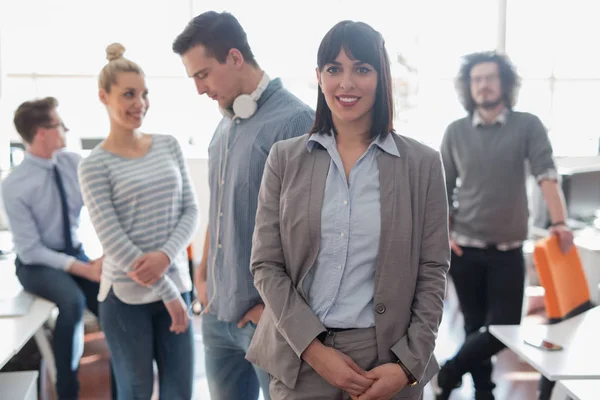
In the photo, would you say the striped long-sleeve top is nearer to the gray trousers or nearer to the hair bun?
the hair bun

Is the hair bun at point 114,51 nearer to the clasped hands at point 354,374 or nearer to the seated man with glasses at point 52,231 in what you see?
the seated man with glasses at point 52,231

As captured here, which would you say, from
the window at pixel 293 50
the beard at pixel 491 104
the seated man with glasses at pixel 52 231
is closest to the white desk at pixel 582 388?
the beard at pixel 491 104

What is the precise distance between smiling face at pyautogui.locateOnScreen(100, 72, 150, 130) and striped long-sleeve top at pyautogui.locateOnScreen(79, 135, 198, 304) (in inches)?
4.6

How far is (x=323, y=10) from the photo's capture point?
6.07 metres

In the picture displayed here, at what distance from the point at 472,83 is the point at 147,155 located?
1628 mm

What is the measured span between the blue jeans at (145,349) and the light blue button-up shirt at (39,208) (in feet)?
3.11

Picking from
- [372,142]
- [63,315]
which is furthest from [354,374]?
[63,315]

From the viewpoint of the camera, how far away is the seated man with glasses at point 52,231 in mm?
2717

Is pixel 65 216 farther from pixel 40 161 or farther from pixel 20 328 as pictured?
pixel 20 328

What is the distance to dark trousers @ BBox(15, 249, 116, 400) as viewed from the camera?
8.85 ft

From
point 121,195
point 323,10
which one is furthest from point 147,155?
point 323,10

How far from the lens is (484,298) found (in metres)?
2.78

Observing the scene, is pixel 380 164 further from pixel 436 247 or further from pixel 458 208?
pixel 458 208

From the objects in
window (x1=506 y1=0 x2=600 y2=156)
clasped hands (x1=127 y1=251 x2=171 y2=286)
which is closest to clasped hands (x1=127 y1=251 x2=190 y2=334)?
clasped hands (x1=127 y1=251 x2=171 y2=286)
